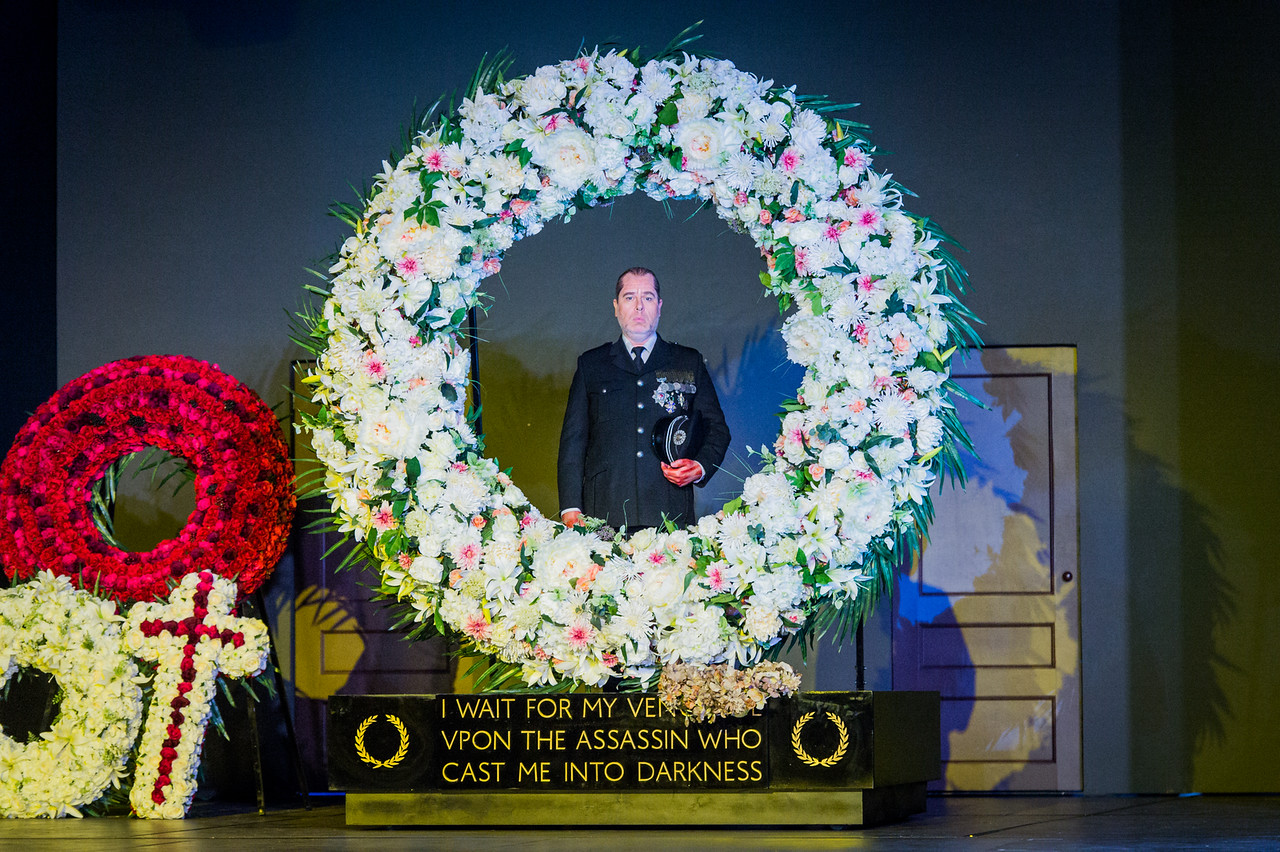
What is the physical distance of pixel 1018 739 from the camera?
5.78 m

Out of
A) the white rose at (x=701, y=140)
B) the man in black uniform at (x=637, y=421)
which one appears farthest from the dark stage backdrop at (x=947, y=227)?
the white rose at (x=701, y=140)

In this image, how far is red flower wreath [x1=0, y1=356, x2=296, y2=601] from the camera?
16.5 feet

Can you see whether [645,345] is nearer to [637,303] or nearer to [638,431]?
[637,303]

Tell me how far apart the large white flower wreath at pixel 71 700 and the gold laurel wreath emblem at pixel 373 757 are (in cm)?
96

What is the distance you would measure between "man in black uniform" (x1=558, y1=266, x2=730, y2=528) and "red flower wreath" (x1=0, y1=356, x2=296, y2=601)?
3.67 ft

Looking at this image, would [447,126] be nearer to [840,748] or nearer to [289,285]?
[289,285]

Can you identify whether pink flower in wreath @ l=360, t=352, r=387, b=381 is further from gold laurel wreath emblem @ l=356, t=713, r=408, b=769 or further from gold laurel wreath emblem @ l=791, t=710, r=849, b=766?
gold laurel wreath emblem @ l=791, t=710, r=849, b=766

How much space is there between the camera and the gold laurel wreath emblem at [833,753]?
4.01 meters

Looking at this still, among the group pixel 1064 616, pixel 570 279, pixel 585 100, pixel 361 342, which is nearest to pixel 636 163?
pixel 585 100

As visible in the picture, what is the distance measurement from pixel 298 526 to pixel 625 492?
6.55 feet

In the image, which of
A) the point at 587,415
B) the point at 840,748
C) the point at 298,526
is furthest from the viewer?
the point at 298,526

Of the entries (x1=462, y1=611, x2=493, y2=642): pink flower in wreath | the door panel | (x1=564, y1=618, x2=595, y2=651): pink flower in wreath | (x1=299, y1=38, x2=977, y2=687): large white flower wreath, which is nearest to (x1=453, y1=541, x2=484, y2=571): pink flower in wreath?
(x1=299, y1=38, x2=977, y2=687): large white flower wreath

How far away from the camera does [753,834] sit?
12.8ft

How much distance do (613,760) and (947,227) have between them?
2.85 meters
